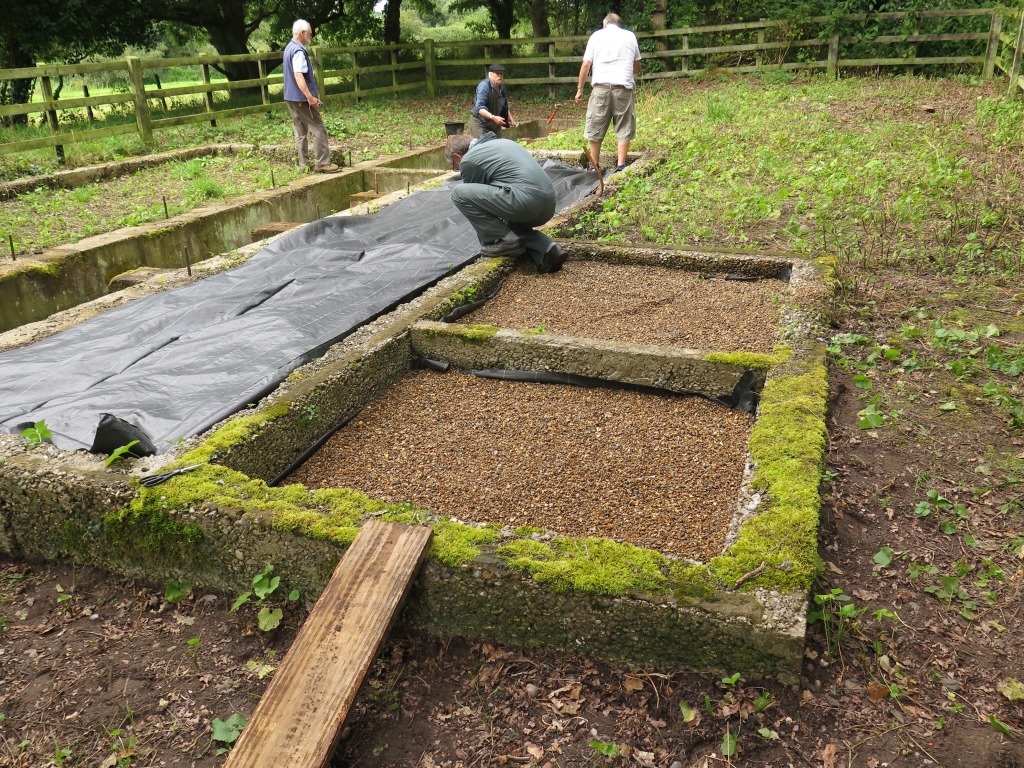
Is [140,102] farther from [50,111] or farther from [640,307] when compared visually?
[640,307]

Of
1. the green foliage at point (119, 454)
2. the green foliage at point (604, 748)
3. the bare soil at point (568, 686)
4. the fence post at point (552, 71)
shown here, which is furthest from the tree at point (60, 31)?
the green foliage at point (604, 748)

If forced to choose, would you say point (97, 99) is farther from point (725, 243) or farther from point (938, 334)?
point (938, 334)

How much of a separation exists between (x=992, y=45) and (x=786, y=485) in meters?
15.1

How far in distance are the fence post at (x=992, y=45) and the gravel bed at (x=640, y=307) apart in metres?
12.2

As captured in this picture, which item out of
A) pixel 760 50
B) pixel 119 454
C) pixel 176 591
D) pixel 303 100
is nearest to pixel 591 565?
pixel 176 591

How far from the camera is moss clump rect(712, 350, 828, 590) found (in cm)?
226

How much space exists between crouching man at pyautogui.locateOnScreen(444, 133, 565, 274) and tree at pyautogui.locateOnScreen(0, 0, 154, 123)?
1370 cm

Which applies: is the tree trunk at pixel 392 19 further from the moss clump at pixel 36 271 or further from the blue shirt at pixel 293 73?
the moss clump at pixel 36 271

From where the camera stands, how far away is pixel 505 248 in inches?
213

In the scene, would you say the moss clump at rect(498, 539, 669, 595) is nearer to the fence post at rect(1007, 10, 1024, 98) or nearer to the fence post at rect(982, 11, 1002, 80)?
the fence post at rect(1007, 10, 1024, 98)

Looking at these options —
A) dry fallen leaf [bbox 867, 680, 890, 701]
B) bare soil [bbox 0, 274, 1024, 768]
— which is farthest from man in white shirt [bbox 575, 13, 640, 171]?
dry fallen leaf [bbox 867, 680, 890, 701]

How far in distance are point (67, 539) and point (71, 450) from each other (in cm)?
37

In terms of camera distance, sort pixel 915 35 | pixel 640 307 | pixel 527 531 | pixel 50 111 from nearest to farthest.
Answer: pixel 527 531, pixel 640 307, pixel 50 111, pixel 915 35

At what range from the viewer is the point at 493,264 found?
206 inches
